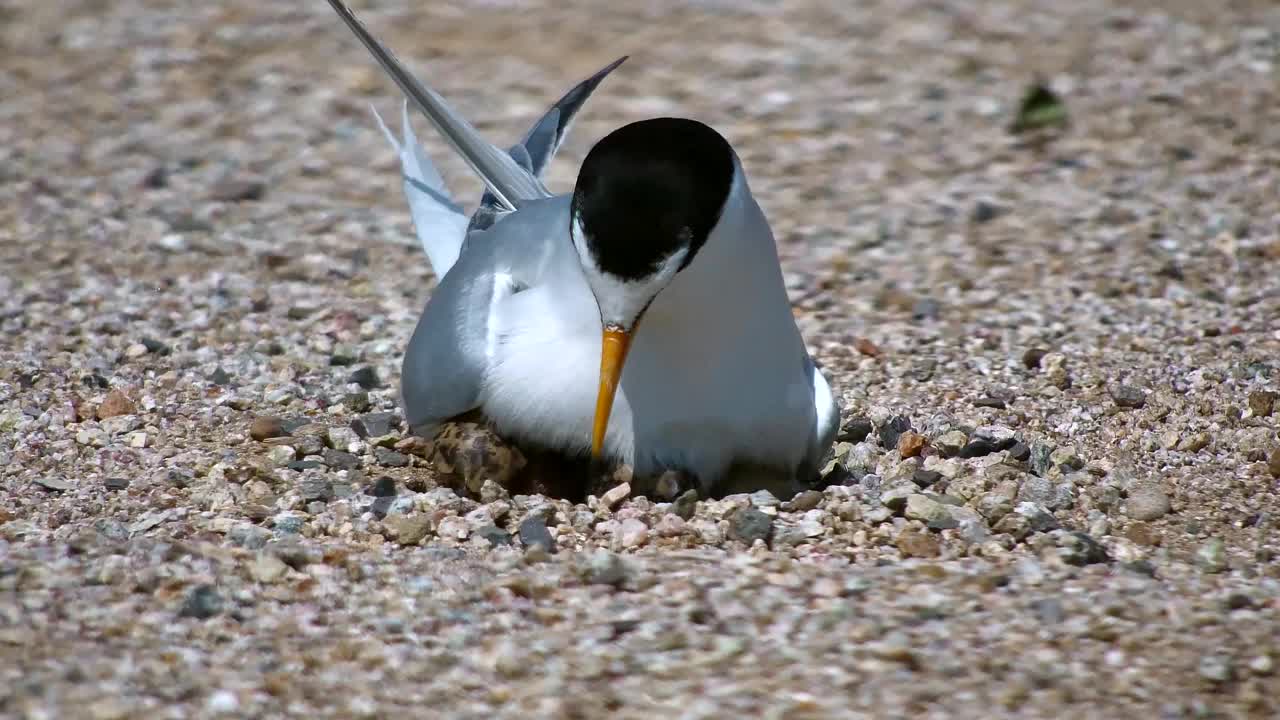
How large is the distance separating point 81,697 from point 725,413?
1.26 meters

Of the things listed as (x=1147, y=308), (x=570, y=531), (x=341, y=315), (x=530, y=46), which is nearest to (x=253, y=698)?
(x=570, y=531)

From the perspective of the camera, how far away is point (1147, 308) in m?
4.41

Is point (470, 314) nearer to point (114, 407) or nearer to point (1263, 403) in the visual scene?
point (114, 407)

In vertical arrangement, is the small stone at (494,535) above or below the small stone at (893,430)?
above

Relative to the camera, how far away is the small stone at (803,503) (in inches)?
122

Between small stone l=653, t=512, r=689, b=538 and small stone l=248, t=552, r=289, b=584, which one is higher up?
small stone l=248, t=552, r=289, b=584

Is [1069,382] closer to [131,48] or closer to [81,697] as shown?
[81,697]

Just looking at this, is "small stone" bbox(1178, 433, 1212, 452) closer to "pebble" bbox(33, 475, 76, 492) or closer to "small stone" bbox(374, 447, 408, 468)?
"small stone" bbox(374, 447, 408, 468)

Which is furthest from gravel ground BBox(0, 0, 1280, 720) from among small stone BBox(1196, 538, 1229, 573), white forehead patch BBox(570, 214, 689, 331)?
white forehead patch BBox(570, 214, 689, 331)

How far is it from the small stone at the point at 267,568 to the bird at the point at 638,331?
0.51 m

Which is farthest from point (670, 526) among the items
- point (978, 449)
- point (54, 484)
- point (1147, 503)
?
point (54, 484)

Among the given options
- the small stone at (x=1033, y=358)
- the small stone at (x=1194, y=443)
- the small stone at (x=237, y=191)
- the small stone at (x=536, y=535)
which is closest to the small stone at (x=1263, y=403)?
the small stone at (x=1194, y=443)

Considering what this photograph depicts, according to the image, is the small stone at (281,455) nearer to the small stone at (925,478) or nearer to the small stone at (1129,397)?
the small stone at (925,478)

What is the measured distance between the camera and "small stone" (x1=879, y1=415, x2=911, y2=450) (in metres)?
3.50
